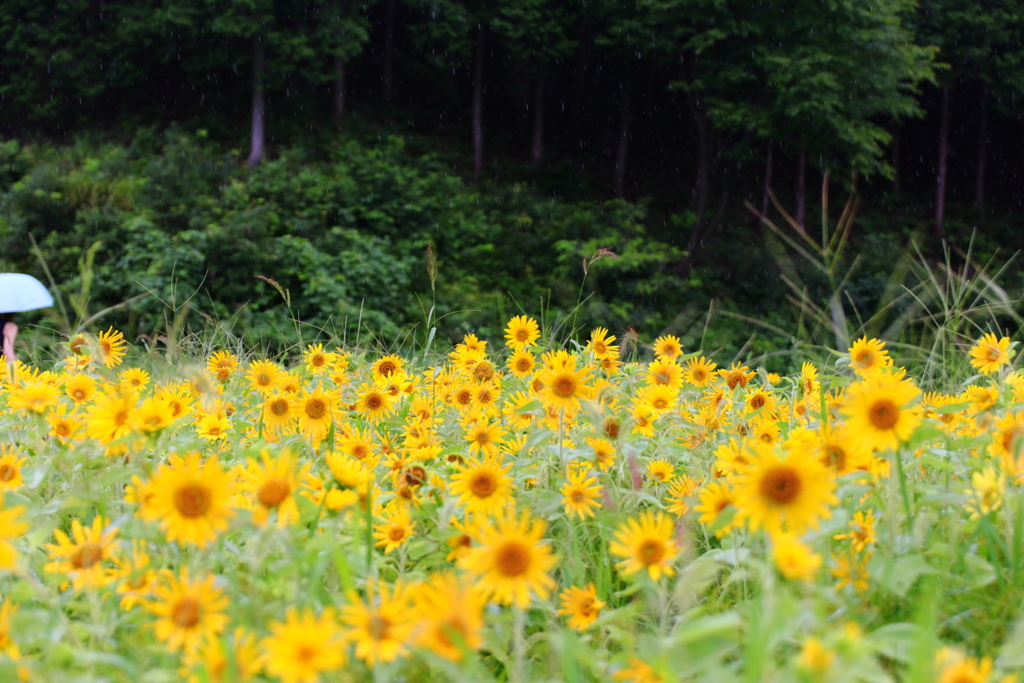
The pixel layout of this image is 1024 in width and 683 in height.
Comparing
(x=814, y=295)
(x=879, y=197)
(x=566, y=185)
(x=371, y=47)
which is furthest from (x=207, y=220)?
(x=879, y=197)

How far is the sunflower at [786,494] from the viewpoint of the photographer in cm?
71

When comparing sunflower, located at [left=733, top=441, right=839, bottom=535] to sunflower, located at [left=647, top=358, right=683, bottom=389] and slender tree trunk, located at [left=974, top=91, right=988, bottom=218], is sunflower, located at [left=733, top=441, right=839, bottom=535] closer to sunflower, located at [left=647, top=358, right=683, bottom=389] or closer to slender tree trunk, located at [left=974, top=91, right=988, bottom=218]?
sunflower, located at [left=647, top=358, right=683, bottom=389]

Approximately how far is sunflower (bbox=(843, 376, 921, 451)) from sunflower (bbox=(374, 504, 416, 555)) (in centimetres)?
56

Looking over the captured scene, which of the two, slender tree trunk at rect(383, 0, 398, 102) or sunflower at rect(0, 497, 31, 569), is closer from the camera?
sunflower at rect(0, 497, 31, 569)

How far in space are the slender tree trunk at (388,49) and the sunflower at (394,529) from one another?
14876 mm

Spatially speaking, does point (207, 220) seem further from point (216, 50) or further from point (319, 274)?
point (216, 50)

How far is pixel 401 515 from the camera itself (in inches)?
40.1

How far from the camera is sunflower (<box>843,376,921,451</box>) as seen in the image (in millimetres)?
817

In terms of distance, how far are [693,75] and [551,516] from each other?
11.8m

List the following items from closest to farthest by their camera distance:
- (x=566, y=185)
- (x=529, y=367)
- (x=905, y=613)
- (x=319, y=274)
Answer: (x=905, y=613), (x=529, y=367), (x=319, y=274), (x=566, y=185)

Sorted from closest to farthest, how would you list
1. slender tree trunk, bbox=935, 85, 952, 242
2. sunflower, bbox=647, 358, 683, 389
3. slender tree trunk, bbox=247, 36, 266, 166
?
1. sunflower, bbox=647, 358, 683, 389
2. slender tree trunk, bbox=247, 36, 266, 166
3. slender tree trunk, bbox=935, 85, 952, 242

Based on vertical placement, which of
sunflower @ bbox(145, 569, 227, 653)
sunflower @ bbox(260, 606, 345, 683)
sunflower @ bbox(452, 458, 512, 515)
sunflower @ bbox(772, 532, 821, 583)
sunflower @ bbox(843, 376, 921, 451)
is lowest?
sunflower @ bbox(452, 458, 512, 515)

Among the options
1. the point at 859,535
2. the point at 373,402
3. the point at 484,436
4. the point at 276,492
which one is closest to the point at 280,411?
the point at 373,402

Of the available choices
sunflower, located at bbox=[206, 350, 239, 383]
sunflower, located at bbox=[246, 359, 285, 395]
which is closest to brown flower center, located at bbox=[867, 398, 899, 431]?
sunflower, located at bbox=[246, 359, 285, 395]
